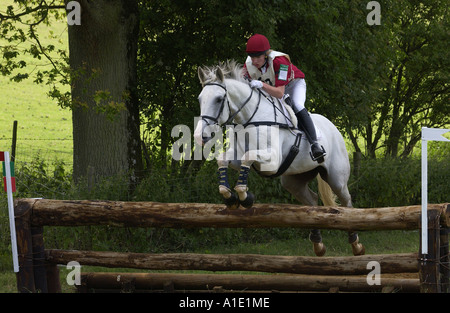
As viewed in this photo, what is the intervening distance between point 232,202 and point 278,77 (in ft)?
4.09

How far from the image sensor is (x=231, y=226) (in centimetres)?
528

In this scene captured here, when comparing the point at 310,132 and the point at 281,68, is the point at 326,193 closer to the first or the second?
the point at 310,132

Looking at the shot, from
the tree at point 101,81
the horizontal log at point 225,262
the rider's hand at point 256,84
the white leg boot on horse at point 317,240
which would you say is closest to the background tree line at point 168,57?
the tree at point 101,81

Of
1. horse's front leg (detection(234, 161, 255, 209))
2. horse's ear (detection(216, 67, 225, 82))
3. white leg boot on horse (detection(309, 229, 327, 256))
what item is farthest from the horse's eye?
white leg boot on horse (detection(309, 229, 327, 256))

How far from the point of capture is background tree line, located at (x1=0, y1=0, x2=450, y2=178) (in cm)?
965

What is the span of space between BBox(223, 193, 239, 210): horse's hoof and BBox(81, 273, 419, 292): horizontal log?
3.66ft

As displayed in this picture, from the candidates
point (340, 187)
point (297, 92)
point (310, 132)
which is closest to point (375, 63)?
point (340, 187)

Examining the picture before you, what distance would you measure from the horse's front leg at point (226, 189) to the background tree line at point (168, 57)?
4102 millimetres

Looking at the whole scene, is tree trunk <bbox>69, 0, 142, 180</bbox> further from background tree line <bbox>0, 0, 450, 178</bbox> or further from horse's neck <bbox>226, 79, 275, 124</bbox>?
horse's neck <bbox>226, 79, 275, 124</bbox>

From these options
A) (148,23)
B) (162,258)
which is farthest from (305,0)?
(162,258)

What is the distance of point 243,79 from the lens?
5.57m

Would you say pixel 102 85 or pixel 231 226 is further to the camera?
pixel 102 85

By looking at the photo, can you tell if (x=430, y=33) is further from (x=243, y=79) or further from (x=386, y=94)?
(x=243, y=79)
